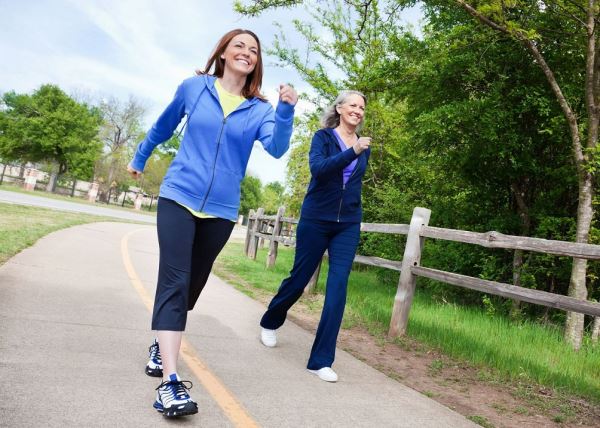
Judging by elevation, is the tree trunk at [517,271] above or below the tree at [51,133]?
below

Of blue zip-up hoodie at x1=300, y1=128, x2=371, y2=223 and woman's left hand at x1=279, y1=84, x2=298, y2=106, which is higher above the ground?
woman's left hand at x1=279, y1=84, x2=298, y2=106

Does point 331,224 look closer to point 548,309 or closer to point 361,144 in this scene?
point 361,144

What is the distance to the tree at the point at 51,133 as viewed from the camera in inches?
2170

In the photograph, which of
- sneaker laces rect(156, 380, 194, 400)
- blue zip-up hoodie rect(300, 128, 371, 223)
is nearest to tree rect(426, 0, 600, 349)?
blue zip-up hoodie rect(300, 128, 371, 223)

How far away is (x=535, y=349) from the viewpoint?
558 centimetres

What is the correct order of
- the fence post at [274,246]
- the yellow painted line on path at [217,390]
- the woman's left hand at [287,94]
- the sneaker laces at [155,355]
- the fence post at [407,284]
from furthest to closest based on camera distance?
the fence post at [274,246], the fence post at [407,284], the sneaker laces at [155,355], the woman's left hand at [287,94], the yellow painted line on path at [217,390]

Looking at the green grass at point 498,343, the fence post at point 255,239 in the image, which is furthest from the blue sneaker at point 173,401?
the fence post at point 255,239

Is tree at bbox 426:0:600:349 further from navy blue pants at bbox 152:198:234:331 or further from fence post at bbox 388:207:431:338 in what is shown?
navy blue pants at bbox 152:198:234:331

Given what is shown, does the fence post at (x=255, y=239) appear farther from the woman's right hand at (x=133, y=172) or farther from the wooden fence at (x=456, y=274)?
the woman's right hand at (x=133, y=172)

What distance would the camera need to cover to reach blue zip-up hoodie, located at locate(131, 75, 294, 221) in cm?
308

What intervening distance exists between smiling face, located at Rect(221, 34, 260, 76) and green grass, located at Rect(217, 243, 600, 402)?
3293 mm

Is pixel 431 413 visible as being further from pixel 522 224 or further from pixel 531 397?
pixel 522 224

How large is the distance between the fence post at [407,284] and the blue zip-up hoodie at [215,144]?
315 cm

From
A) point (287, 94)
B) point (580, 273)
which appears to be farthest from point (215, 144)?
point (580, 273)
